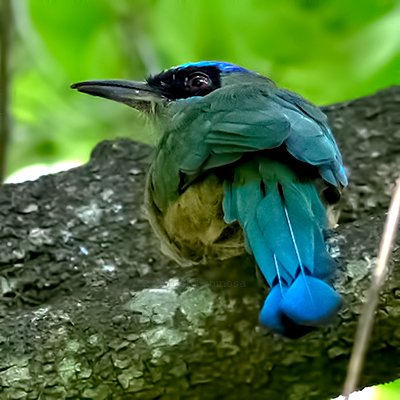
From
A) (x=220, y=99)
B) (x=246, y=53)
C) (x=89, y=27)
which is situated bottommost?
(x=220, y=99)

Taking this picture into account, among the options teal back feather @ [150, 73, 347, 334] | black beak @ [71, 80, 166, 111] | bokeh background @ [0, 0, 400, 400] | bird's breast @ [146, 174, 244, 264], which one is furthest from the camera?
bokeh background @ [0, 0, 400, 400]

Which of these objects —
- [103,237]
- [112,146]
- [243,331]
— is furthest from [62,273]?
[243,331]

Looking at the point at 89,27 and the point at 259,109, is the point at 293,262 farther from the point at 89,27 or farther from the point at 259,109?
the point at 89,27

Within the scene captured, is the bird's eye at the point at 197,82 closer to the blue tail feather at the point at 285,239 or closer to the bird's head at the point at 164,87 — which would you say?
the bird's head at the point at 164,87

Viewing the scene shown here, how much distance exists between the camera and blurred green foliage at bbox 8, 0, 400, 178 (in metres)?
4.59

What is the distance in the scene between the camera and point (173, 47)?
484cm

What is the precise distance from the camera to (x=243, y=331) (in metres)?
2.57

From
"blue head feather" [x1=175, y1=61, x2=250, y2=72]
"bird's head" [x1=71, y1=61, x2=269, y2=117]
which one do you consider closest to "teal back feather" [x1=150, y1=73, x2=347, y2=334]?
"bird's head" [x1=71, y1=61, x2=269, y2=117]

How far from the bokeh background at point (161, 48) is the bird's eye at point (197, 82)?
57 cm

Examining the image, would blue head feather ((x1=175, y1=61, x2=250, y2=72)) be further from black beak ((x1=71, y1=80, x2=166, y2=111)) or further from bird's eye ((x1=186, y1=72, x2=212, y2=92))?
black beak ((x1=71, y1=80, x2=166, y2=111))

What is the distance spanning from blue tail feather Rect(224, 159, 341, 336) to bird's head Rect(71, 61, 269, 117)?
33.4 inches

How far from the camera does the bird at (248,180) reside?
2451 millimetres

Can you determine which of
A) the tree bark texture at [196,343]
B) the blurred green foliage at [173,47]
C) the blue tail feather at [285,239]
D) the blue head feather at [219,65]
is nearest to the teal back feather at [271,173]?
the blue tail feather at [285,239]

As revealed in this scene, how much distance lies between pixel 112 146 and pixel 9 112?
466 millimetres
